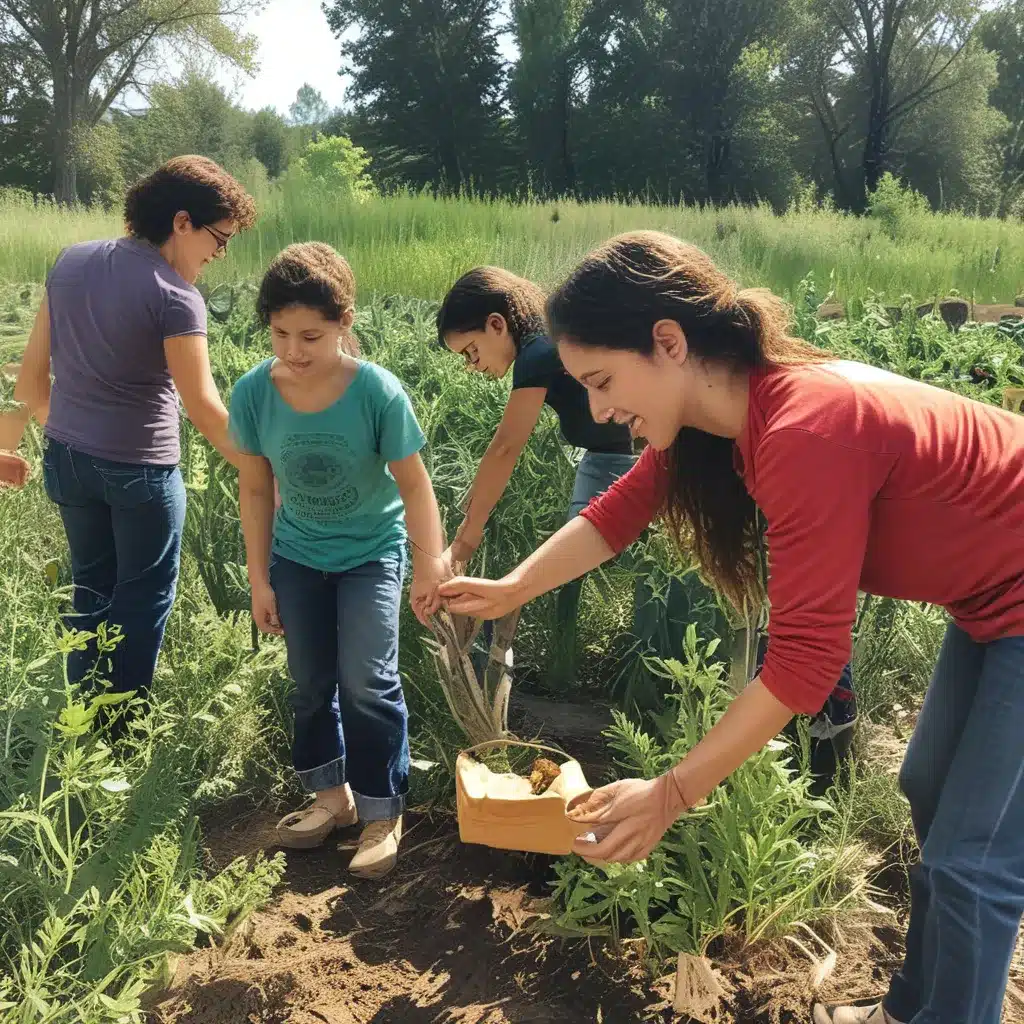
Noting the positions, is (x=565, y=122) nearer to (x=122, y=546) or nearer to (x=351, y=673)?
(x=122, y=546)

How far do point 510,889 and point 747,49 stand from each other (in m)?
31.5

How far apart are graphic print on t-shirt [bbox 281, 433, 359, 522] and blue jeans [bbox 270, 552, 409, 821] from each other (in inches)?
5.7

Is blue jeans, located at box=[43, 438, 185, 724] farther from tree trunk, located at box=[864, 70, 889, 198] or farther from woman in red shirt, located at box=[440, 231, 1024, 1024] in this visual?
tree trunk, located at box=[864, 70, 889, 198]

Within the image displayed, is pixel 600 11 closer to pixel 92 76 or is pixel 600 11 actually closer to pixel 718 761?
pixel 92 76

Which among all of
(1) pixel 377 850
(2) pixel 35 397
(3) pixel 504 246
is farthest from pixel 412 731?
(3) pixel 504 246

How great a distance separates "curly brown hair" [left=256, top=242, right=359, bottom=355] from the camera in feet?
6.64

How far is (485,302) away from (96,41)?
2683 centimetres

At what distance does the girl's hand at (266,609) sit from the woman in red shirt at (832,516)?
1184 millimetres

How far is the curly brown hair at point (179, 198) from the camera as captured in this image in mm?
2318

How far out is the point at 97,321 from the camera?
234 cm

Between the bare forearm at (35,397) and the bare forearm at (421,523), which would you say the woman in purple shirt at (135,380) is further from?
the bare forearm at (421,523)

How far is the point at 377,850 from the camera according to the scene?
225 centimetres

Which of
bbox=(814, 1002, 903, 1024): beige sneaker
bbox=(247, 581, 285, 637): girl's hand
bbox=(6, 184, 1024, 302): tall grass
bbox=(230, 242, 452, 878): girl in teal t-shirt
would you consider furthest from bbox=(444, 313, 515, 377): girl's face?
bbox=(6, 184, 1024, 302): tall grass

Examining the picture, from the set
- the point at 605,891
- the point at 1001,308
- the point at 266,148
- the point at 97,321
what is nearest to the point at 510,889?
the point at 605,891
